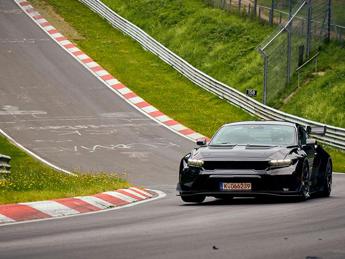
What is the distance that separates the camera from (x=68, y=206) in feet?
47.4

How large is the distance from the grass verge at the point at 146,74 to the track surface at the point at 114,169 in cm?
167

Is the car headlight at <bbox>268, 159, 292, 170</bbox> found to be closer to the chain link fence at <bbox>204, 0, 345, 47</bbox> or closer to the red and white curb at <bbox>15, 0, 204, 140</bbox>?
the red and white curb at <bbox>15, 0, 204, 140</bbox>

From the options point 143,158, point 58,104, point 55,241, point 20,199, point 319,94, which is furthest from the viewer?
point 58,104

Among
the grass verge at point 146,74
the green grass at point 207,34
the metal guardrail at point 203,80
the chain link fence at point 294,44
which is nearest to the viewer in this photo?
the metal guardrail at point 203,80

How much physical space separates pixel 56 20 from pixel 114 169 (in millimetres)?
30953

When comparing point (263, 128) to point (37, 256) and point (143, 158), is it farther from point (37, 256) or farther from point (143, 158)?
point (143, 158)

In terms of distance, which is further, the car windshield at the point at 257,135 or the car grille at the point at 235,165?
the car windshield at the point at 257,135

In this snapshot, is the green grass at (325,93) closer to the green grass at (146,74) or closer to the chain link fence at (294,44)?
the chain link fence at (294,44)

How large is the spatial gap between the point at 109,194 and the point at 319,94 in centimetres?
2227

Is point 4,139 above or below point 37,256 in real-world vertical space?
below

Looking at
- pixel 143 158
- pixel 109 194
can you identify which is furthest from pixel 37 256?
pixel 143 158

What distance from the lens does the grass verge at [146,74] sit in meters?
39.9

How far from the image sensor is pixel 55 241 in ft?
33.5

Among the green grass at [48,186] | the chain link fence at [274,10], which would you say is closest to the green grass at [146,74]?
the chain link fence at [274,10]
